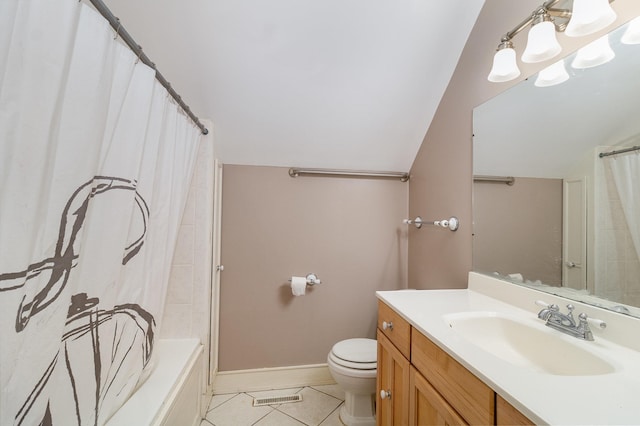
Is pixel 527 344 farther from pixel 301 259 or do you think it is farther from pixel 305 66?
pixel 305 66

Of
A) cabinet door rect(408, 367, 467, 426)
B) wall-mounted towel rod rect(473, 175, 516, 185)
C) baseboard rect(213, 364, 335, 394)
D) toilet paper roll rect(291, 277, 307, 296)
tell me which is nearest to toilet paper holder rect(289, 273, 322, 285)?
toilet paper roll rect(291, 277, 307, 296)

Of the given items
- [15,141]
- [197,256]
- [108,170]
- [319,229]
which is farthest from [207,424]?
[15,141]

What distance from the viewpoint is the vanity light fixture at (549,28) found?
0.79 m

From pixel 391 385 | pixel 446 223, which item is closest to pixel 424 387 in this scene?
pixel 391 385

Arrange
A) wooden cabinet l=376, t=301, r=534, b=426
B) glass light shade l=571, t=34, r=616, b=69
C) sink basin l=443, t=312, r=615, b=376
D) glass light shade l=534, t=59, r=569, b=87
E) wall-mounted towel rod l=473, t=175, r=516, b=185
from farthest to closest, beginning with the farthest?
wall-mounted towel rod l=473, t=175, r=516, b=185, glass light shade l=534, t=59, r=569, b=87, glass light shade l=571, t=34, r=616, b=69, sink basin l=443, t=312, r=615, b=376, wooden cabinet l=376, t=301, r=534, b=426

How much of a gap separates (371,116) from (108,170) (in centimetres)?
151

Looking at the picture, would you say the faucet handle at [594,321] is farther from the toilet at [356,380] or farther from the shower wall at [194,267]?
the shower wall at [194,267]

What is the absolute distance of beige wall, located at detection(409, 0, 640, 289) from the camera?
125 cm

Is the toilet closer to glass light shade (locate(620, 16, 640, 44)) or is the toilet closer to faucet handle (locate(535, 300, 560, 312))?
faucet handle (locate(535, 300, 560, 312))

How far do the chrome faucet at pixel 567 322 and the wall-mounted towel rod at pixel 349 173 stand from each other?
134 centimetres

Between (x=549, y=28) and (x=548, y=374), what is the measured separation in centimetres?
113

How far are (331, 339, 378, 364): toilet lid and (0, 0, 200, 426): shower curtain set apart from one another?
106cm

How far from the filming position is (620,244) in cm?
82

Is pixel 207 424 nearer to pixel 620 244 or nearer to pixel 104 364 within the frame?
pixel 104 364
